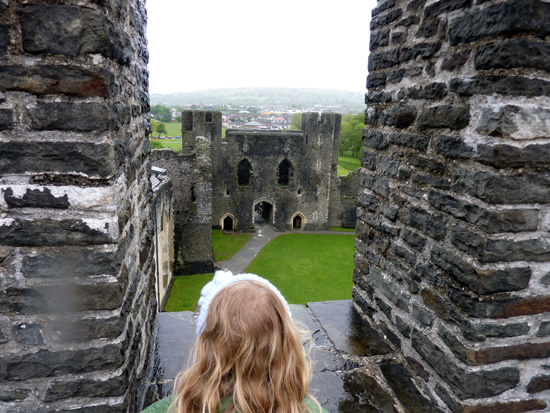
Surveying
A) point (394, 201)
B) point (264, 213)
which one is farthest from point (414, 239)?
point (264, 213)

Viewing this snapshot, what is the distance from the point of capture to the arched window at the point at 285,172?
78.0 ft

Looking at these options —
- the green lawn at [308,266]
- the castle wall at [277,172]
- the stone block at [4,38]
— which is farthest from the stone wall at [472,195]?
the castle wall at [277,172]

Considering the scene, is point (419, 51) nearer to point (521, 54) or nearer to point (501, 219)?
point (521, 54)

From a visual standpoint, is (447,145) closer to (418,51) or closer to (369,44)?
(418,51)

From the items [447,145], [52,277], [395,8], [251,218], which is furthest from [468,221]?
[251,218]

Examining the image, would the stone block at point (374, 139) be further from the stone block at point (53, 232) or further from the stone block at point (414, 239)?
the stone block at point (53, 232)

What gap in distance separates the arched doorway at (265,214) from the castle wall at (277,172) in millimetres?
180

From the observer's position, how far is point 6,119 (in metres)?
1.64

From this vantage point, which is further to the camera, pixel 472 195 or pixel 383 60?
pixel 383 60

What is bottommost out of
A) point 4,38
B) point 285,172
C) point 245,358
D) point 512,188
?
point 285,172

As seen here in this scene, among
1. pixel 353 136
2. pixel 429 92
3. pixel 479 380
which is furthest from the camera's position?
pixel 353 136

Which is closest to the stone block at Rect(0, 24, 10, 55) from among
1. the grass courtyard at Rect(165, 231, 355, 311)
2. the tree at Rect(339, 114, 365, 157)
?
the grass courtyard at Rect(165, 231, 355, 311)

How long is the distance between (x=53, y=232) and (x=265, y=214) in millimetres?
24149

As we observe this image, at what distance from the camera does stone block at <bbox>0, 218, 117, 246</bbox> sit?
173cm
